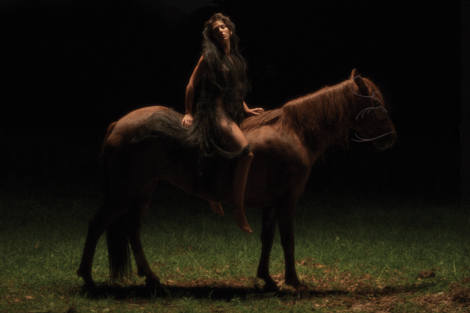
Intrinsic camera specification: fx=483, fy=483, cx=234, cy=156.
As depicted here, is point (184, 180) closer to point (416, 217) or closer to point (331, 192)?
point (416, 217)

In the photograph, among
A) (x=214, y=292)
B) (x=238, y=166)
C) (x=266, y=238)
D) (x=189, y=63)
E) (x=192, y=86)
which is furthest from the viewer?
(x=189, y=63)

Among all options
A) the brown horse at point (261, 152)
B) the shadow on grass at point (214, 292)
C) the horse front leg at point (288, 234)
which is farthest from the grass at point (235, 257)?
the brown horse at point (261, 152)

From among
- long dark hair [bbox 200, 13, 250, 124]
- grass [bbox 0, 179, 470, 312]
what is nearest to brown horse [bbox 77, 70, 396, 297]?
long dark hair [bbox 200, 13, 250, 124]

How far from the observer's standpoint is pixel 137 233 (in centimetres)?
476

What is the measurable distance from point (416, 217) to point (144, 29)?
238 inches

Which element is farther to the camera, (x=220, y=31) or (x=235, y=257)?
(x=235, y=257)

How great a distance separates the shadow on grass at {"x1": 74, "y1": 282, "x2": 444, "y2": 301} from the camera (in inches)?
173

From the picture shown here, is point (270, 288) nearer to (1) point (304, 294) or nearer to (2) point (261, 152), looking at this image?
(1) point (304, 294)

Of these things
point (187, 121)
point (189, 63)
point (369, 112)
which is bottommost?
point (187, 121)

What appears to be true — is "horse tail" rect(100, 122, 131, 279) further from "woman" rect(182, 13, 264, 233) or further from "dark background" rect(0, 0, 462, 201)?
"dark background" rect(0, 0, 462, 201)

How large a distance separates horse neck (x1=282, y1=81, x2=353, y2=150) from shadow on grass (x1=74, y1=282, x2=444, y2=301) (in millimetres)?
1398

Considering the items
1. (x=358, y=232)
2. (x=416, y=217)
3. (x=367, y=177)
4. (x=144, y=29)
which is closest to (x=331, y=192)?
(x=367, y=177)

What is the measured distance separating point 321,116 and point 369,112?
0.45m

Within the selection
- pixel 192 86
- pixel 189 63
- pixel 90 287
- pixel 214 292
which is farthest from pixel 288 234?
pixel 189 63
